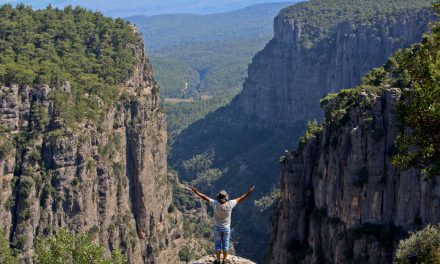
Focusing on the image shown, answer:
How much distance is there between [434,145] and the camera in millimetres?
32656

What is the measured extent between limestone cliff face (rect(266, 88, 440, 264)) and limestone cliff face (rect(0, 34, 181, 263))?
3344 cm

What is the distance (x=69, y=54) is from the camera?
120 metres

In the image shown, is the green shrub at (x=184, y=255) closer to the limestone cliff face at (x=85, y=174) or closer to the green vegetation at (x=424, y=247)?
the limestone cliff face at (x=85, y=174)

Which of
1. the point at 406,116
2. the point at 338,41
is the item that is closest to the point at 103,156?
the point at 406,116

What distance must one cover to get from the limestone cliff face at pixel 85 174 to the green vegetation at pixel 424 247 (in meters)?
63.4

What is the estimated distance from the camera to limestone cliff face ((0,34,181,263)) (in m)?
93.3

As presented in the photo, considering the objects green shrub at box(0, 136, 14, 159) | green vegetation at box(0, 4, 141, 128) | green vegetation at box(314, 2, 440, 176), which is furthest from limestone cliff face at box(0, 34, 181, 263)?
green vegetation at box(314, 2, 440, 176)

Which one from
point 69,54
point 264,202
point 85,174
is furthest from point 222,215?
point 264,202

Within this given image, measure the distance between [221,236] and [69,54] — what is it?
93.1 meters

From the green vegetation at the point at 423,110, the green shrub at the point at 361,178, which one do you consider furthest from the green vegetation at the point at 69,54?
the green vegetation at the point at 423,110

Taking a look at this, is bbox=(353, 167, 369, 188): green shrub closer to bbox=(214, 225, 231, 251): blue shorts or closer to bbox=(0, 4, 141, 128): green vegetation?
bbox=(214, 225, 231, 251): blue shorts

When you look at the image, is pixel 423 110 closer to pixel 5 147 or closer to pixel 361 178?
pixel 361 178

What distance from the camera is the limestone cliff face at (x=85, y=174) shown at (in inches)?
3674

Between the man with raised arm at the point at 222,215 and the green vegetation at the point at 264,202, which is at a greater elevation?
the man with raised arm at the point at 222,215
